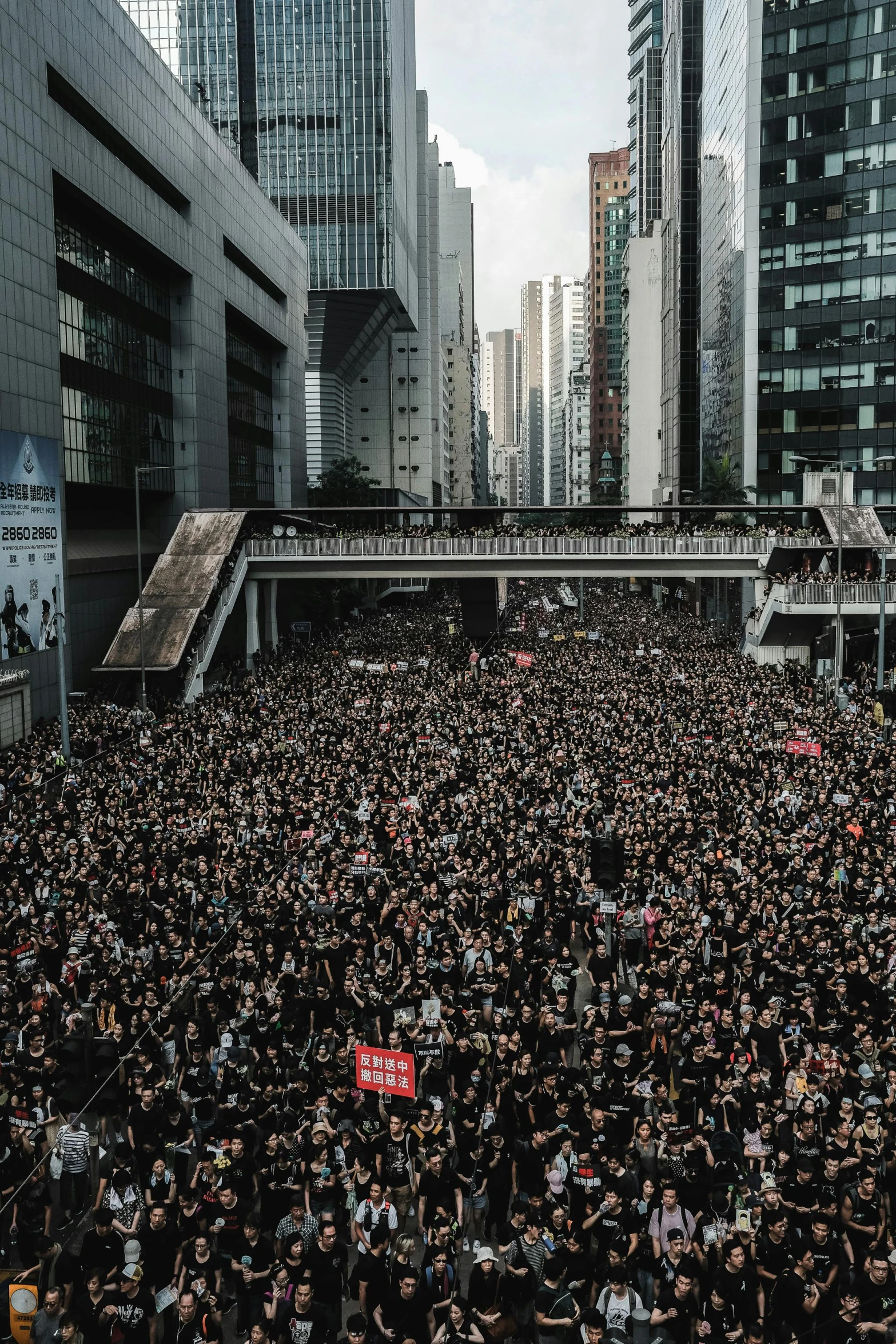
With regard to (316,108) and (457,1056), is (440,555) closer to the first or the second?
(457,1056)

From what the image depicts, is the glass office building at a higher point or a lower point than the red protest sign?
higher

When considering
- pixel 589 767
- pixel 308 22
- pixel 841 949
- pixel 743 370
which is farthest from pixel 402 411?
pixel 841 949

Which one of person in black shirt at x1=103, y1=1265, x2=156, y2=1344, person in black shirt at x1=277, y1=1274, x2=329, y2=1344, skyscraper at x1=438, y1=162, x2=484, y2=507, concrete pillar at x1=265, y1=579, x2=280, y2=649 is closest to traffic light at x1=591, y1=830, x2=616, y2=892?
person in black shirt at x1=277, y1=1274, x2=329, y2=1344

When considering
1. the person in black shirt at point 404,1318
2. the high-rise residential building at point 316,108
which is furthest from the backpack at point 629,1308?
the high-rise residential building at point 316,108

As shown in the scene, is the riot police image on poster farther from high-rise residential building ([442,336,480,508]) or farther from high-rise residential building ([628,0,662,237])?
high-rise residential building ([442,336,480,508])

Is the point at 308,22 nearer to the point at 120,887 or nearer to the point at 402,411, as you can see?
the point at 402,411

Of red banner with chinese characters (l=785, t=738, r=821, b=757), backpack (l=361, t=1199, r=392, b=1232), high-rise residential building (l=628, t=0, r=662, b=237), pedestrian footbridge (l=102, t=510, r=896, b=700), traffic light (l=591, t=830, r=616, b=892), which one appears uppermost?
high-rise residential building (l=628, t=0, r=662, b=237)
